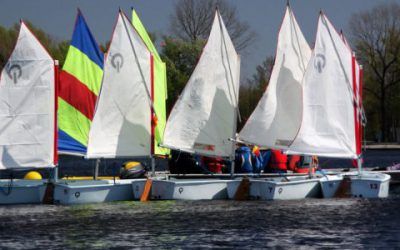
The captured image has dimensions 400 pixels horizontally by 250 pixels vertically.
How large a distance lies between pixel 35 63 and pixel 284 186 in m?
10.5

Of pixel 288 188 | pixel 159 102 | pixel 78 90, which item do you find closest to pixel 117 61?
pixel 159 102

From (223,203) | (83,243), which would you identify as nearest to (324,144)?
(223,203)

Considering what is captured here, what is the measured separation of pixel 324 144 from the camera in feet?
122

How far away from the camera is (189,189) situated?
3562 cm

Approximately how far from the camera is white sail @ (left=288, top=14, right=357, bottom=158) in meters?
36.8

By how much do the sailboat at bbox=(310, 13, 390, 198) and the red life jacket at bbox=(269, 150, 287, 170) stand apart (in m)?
2.44

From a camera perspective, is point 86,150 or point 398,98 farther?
point 398,98

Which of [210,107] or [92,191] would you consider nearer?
[92,191]

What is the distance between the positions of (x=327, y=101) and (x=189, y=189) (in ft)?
21.3

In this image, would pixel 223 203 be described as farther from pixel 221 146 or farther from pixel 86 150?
pixel 86 150

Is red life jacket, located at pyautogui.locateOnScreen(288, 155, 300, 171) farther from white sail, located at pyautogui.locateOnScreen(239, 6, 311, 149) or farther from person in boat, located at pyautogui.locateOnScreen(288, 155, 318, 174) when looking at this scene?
white sail, located at pyautogui.locateOnScreen(239, 6, 311, 149)

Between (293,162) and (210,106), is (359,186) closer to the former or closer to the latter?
(293,162)

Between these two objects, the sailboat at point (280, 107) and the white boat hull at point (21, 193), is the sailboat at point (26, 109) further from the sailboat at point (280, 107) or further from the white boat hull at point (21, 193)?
the sailboat at point (280, 107)

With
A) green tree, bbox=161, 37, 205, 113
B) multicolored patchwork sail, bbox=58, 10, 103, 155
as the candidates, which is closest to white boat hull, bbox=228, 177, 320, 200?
multicolored patchwork sail, bbox=58, 10, 103, 155
